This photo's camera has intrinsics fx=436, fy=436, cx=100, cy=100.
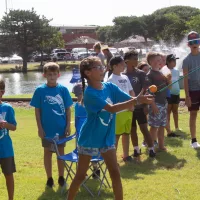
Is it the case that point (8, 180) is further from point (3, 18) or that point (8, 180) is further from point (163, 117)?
point (3, 18)

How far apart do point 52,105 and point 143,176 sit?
1571mm

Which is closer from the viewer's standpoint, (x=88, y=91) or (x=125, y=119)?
(x=88, y=91)

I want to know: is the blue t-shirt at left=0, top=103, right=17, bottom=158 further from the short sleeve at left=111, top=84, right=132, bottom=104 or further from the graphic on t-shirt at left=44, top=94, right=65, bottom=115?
the short sleeve at left=111, top=84, right=132, bottom=104

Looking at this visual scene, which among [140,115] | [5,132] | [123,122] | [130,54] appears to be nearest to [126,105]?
[5,132]

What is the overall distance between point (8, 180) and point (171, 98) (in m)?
4.77

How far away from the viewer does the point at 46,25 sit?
61.4 meters

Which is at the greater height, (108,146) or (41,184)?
(108,146)

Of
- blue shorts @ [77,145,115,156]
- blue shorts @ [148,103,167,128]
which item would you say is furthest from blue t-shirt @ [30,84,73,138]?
blue shorts @ [148,103,167,128]

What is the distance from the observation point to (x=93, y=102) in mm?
4129

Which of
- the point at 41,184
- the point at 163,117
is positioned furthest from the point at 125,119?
the point at 41,184

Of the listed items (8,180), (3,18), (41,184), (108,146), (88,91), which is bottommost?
(41,184)

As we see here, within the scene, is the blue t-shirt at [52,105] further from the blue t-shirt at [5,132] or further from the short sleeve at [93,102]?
the short sleeve at [93,102]

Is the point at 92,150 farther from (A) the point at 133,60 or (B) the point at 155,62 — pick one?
(B) the point at 155,62

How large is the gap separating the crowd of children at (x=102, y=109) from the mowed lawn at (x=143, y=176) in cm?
25
